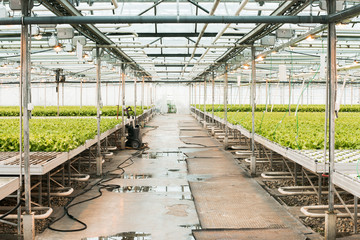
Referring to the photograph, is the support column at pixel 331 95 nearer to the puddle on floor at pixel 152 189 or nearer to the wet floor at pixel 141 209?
the wet floor at pixel 141 209

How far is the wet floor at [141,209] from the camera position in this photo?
5156 millimetres

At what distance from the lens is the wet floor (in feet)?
16.9

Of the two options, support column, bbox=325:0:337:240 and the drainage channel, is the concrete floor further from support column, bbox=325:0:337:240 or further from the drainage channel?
support column, bbox=325:0:337:240

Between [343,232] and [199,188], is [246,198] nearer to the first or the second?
[199,188]

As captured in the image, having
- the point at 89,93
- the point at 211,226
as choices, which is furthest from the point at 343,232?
the point at 89,93

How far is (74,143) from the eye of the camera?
6.84m

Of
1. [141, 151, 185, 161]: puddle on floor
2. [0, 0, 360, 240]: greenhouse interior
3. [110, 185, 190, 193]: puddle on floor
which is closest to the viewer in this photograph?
[0, 0, 360, 240]: greenhouse interior

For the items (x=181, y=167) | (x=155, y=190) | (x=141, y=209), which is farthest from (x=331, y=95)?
(x=181, y=167)

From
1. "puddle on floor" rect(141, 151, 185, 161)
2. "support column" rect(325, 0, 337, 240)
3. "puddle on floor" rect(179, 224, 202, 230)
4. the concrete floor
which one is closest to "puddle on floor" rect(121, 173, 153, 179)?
the concrete floor

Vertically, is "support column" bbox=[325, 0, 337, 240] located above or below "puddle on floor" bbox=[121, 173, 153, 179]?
above

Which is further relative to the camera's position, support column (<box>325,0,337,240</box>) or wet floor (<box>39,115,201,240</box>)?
wet floor (<box>39,115,201,240</box>)

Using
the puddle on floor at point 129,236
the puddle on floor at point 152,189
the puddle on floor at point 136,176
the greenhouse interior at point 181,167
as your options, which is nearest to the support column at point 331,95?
the greenhouse interior at point 181,167

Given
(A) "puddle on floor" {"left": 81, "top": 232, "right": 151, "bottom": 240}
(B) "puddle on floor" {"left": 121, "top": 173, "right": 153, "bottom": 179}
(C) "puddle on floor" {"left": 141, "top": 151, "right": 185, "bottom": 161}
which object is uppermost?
(C) "puddle on floor" {"left": 141, "top": 151, "right": 185, "bottom": 161}

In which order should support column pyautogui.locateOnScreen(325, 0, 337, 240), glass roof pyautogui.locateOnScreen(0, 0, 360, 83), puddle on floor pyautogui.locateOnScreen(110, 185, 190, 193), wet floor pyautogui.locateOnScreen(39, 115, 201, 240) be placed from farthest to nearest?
puddle on floor pyautogui.locateOnScreen(110, 185, 190, 193) < glass roof pyautogui.locateOnScreen(0, 0, 360, 83) < wet floor pyautogui.locateOnScreen(39, 115, 201, 240) < support column pyautogui.locateOnScreen(325, 0, 337, 240)
